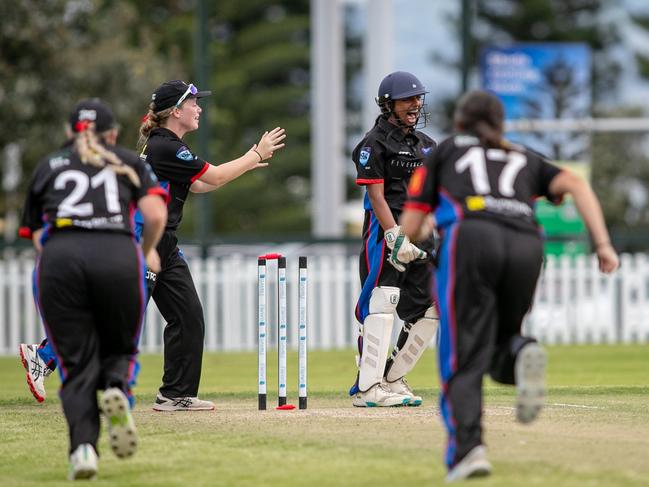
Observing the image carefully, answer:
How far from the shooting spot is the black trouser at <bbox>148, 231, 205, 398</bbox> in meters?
10.5

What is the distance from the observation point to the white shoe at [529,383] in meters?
6.95

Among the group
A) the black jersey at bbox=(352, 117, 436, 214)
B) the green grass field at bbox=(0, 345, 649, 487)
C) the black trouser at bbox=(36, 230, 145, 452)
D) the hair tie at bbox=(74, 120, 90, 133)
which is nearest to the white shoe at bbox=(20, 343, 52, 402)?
the green grass field at bbox=(0, 345, 649, 487)

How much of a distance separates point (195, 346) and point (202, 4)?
12629mm

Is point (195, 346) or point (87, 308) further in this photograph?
point (195, 346)

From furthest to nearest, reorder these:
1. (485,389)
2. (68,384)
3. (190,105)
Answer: (485,389)
(190,105)
(68,384)

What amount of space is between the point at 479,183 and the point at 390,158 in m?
3.31

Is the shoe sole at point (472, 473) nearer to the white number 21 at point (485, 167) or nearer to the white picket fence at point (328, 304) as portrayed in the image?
the white number 21 at point (485, 167)

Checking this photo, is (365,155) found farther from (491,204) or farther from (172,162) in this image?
(491,204)

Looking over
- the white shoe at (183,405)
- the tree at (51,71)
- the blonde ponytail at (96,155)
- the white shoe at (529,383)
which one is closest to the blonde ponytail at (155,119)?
the white shoe at (183,405)

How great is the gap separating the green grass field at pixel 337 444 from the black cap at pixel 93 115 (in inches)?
73.4

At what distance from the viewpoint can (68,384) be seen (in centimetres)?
752

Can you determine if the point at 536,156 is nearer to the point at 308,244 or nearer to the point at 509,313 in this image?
the point at 509,313

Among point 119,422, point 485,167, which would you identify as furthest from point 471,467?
point 119,422

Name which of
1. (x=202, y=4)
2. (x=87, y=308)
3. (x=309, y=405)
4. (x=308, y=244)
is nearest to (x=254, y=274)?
(x=308, y=244)
